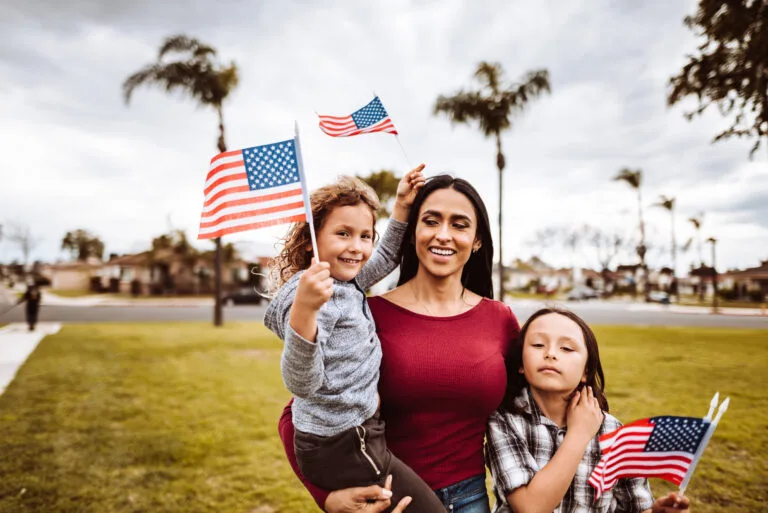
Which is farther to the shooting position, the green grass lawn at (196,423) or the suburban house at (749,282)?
the suburban house at (749,282)

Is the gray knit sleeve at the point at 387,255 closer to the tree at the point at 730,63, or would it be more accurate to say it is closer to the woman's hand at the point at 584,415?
the woman's hand at the point at 584,415

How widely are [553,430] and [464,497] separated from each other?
1.52 ft

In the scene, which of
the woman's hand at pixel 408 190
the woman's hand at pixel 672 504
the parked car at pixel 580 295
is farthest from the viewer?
the parked car at pixel 580 295

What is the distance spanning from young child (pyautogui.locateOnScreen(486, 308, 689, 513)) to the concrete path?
919 cm

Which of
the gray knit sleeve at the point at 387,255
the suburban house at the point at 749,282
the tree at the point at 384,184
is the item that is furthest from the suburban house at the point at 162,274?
the suburban house at the point at 749,282

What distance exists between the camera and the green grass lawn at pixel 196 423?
4.51m

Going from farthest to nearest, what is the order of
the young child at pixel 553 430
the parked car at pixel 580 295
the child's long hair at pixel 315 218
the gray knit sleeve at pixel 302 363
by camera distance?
the parked car at pixel 580 295 < the child's long hair at pixel 315 218 < the young child at pixel 553 430 < the gray knit sleeve at pixel 302 363

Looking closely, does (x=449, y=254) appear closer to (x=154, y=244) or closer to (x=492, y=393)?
(x=492, y=393)

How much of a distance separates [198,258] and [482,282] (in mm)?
47428

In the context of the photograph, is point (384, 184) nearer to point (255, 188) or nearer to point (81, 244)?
point (255, 188)

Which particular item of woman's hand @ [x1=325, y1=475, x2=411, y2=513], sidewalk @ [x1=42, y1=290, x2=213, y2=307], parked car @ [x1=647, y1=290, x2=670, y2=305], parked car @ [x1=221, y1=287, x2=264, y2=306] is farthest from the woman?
parked car @ [x1=647, y1=290, x2=670, y2=305]

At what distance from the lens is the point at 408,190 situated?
249 centimetres

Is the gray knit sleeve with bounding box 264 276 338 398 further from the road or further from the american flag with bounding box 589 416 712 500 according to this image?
the road

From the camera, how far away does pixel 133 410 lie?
715 cm
